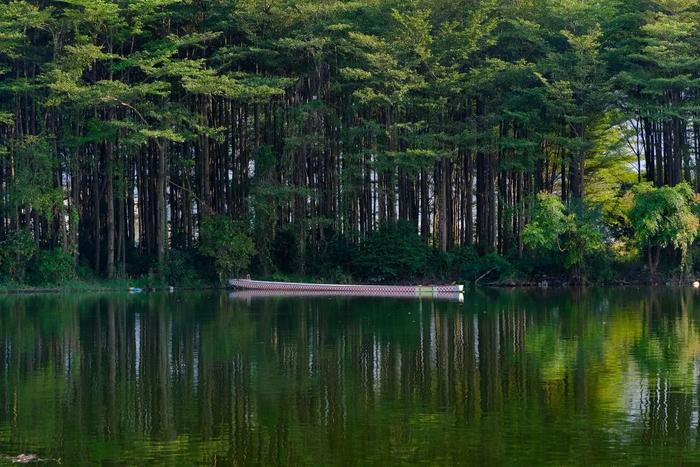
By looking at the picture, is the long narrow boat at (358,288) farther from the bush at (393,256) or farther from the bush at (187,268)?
the bush at (393,256)

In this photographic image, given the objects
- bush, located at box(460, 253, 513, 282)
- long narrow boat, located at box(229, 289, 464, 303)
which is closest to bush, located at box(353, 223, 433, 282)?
bush, located at box(460, 253, 513, 282)

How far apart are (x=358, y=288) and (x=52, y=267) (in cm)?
1141

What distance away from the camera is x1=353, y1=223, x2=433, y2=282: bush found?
42094mm

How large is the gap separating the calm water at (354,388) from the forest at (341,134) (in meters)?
12.6

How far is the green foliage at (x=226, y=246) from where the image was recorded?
137 feet

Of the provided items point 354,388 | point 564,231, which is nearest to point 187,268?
point 564,231

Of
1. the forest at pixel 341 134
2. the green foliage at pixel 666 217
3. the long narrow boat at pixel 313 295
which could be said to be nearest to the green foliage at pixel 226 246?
the forest at pixel 341 134

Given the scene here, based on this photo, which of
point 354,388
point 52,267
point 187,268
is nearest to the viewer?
point 354,388

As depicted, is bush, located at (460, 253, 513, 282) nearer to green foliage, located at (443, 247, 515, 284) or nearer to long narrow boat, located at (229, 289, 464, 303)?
green foliage, located at (443, 247, 515, 284)

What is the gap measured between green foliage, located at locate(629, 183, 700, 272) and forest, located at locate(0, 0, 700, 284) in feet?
0.27

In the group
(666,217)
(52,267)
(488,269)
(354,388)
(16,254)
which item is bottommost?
(354,388)

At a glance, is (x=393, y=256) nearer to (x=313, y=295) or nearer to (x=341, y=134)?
(x=313, y=295)

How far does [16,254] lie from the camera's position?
40.2 meters

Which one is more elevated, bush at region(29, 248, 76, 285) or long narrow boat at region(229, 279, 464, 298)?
bush at region(29, 248, 76, 285)
